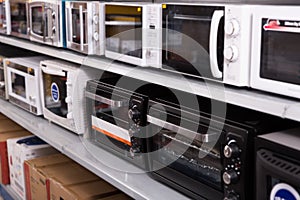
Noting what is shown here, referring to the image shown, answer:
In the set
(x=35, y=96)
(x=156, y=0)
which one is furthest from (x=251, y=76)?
(x=35, y=96)

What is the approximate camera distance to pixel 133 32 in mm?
1581

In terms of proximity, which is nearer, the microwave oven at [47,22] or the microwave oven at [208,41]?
the microwave oven at [208,41]

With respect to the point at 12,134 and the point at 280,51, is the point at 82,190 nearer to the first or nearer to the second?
the point at 12,134

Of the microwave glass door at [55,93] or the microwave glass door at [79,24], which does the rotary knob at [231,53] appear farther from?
the microwave glass door at [55,93]

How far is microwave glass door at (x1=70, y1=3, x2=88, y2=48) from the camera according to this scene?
1.82 meters

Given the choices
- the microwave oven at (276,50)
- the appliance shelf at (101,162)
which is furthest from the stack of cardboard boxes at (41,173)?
the microwave oven at (276,50)

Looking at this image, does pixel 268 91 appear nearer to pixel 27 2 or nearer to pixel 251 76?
pixel 251 76

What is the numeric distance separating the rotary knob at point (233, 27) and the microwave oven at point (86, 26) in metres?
0.76

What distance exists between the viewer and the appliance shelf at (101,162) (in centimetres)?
150

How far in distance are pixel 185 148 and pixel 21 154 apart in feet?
4.49

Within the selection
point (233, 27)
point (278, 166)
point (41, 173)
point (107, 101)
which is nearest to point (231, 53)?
point (233, 27)

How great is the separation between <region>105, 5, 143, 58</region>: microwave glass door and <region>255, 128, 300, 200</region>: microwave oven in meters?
0.63

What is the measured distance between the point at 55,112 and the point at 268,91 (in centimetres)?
138

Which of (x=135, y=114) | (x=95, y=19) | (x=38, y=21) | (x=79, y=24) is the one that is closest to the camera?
(x=135, y=114)
